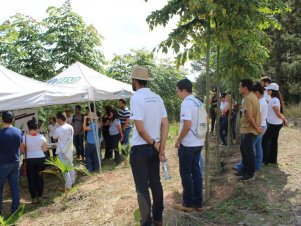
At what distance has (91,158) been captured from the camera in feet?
30.7

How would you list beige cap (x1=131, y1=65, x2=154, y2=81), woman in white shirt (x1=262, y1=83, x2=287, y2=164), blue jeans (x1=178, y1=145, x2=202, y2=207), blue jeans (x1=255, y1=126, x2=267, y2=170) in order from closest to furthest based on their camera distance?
1. beige cap (x1=131, y1=65, x2=154, y2=81)
2. blue jeans (x1=178, y1=145, x2=202, y2=207)
3. blue jeans (x1=255, y1=126, x2=267, y2=170)
4. woman in white shirt (x1=262, y1=83, x2=287, y2=164)

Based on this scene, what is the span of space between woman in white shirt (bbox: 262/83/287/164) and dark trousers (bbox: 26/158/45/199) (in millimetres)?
4466

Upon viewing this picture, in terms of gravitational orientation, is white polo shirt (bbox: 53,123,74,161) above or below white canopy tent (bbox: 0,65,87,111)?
below

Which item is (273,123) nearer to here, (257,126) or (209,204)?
(257,126)

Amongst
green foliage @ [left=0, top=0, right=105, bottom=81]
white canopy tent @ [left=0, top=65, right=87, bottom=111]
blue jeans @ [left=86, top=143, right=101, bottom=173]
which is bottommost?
blue jeans @ [left=86, top=143, right=101, bottom=173]

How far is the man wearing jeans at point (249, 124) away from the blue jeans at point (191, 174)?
1.42 metres

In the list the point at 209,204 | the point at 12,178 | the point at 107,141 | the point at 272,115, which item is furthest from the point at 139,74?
the point at 107,141

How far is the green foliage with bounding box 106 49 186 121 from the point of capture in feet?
65.1

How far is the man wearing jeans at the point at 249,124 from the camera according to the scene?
608 cm

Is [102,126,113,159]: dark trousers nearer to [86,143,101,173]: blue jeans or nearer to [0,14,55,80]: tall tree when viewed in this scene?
[86,143,101,173]: blue jeans

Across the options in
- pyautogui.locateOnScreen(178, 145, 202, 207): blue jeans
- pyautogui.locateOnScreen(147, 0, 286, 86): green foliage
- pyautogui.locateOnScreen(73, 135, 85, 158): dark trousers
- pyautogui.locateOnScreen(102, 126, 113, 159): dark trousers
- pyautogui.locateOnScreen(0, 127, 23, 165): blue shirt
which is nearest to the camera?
pyautogui.locateOnScreen(178, 145, 202, 207): blue jeans

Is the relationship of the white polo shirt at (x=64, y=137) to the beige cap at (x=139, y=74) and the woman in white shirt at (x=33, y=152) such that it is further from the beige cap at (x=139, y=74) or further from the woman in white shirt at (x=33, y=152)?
the beige cap at (x=139, y=74)

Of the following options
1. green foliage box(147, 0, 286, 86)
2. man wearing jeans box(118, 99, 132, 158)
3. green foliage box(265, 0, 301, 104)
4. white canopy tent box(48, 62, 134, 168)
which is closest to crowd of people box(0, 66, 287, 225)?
man wearing jeans box(118, 99, 132, 158)

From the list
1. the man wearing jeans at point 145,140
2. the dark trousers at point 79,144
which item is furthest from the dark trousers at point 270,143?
the dark trousers at point 79,144
